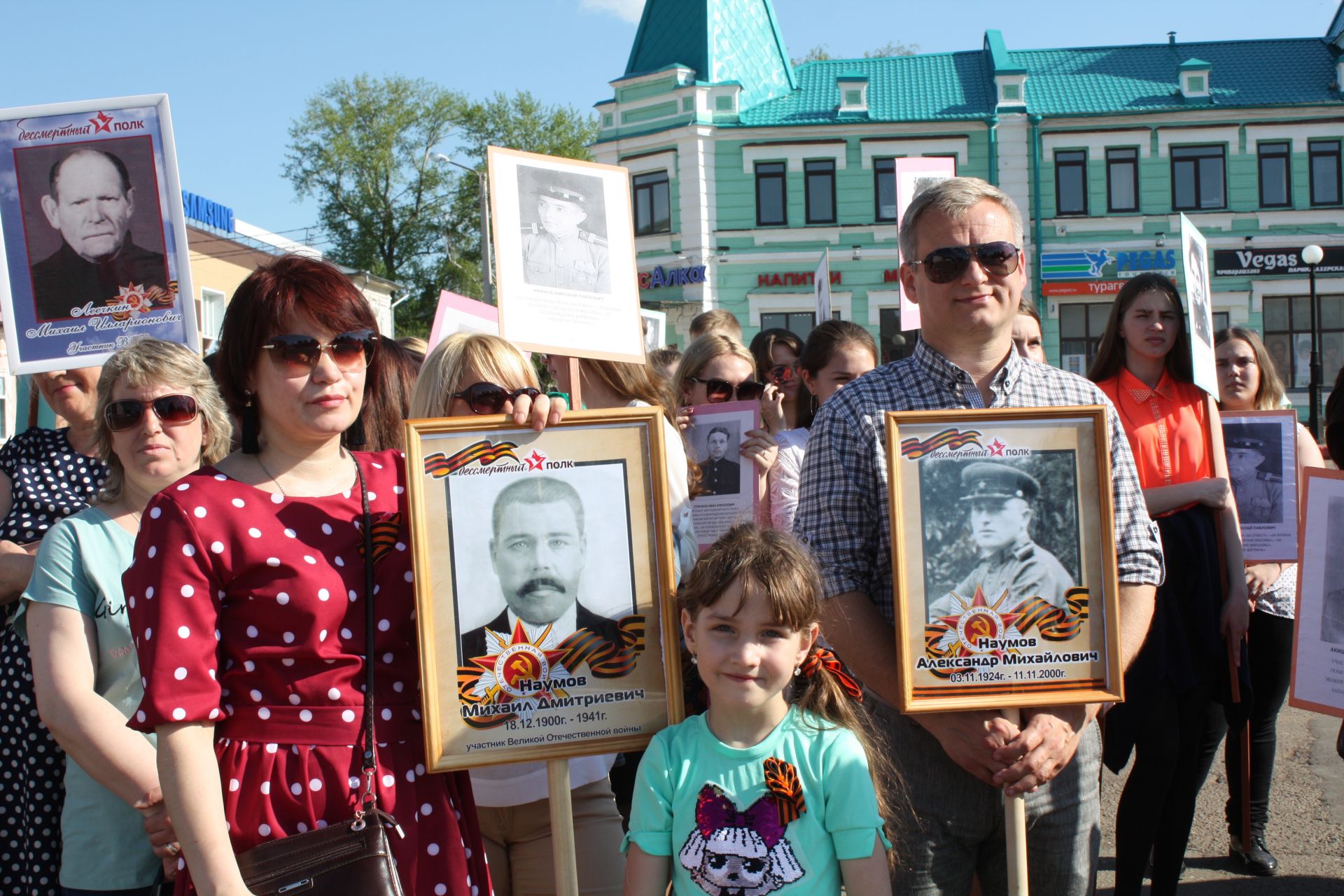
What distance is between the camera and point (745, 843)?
2.29 m

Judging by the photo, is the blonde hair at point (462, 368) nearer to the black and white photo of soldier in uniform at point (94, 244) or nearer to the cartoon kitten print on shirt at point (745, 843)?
the black and white photo of soldier in uniform at point (94, 244)

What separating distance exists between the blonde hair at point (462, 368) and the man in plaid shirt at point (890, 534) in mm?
993

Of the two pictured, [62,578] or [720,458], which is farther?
[720,458]

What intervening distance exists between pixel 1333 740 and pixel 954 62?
2764cm

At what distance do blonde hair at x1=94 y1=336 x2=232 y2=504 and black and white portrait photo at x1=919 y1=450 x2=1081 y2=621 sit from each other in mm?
1903

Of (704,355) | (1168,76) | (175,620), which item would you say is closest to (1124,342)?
(704,355)

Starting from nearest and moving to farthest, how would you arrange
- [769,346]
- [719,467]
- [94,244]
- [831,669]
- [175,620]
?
[175,620] → [831,669] → [94,244] → [719,467] → [769,346]

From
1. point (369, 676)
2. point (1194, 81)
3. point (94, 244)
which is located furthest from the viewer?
point (1194, 81)

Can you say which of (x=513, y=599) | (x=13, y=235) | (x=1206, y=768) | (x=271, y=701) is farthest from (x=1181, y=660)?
(x=13, y=235)

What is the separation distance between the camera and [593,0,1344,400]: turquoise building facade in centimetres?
2912

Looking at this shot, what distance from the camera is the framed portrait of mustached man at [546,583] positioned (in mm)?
2336

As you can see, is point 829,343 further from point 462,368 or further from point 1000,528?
point 1000,528

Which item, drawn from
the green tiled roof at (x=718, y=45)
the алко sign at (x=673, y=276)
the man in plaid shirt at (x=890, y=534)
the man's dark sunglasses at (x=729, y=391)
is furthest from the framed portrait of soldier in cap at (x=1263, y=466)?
the green tiled roof at (x=718, y=45)

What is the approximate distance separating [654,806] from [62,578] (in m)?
1.58
